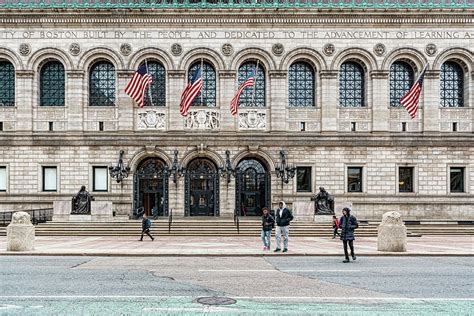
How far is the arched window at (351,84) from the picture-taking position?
37.1m

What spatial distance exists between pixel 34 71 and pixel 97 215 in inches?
477

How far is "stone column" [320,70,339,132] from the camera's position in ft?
118

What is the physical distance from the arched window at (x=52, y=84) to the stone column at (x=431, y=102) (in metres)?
26.7

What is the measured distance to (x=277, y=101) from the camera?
36.1 metres

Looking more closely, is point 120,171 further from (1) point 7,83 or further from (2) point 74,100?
(1) point 7,83

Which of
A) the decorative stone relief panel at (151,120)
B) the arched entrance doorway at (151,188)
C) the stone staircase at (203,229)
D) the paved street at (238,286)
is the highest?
the decorative stone relief panel at (151,120)

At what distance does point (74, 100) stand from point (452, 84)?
27.9 metres

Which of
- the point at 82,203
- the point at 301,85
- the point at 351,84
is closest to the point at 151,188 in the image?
the point at 82,203

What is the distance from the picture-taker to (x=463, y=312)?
9055mm

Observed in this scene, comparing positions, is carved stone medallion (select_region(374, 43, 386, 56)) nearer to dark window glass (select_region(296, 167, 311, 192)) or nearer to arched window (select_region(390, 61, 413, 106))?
arched window (select_region(390, 61, 413, 106))

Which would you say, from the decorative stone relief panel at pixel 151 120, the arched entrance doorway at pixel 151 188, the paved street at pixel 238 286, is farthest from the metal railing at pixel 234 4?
the paved street at pixel 238 286

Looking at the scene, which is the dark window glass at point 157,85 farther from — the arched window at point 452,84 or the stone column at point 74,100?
the arched window at point 452,84

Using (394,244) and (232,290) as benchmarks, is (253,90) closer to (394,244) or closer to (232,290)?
(394,244)

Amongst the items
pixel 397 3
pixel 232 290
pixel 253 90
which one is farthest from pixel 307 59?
pixel 232 290
